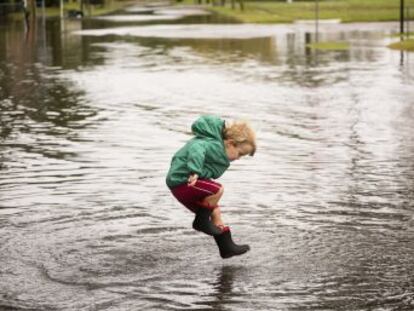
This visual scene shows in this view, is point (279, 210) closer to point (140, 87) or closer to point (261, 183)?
point (261, 183)

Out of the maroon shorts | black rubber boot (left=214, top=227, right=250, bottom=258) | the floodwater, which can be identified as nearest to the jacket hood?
the maroon shorts

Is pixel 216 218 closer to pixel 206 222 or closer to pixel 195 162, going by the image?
pixel 206 222

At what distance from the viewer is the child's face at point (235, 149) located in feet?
21.6

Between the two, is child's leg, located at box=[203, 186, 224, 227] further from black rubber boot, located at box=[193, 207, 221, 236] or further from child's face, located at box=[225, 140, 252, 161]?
child's face, located at box=[225, 140, 252, 161]

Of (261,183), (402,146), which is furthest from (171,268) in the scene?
(402,146)

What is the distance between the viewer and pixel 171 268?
677 cm

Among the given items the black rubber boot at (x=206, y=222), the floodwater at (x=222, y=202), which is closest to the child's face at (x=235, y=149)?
the black rubber boot at (x=206, y=222)

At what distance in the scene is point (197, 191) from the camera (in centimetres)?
673

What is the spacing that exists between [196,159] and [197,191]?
1.15 ft

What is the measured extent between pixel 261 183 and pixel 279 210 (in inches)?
52.9

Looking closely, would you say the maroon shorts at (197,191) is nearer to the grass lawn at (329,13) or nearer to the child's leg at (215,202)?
the child's leg at (215,202)

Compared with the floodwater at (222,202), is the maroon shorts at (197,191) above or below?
above

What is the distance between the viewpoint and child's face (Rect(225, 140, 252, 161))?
660 cm

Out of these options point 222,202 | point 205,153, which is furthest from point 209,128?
point 222,202
